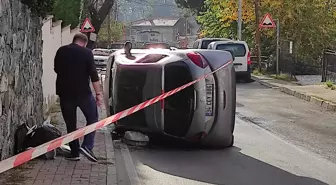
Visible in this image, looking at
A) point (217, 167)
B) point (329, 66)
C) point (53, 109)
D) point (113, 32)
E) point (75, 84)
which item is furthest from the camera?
point (113, 32)

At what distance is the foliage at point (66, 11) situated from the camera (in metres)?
17.3

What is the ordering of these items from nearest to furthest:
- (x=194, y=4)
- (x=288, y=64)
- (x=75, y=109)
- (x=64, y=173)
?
(x=64, y=173) < (x=75, y=109) < (x=288, y=64) < (x=194, y=4)

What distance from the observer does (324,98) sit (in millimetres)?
19547

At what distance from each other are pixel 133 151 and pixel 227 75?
6.52ft

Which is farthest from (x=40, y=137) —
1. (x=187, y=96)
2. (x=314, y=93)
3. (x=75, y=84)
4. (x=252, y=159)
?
(x=314, y=93)

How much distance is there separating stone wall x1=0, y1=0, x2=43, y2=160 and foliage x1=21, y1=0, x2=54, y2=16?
0.11m

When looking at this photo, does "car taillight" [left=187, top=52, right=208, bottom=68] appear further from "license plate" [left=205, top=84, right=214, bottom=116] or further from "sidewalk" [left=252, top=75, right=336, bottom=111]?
"sidewalk" [left=252, top=75, right=336, bottom=111]

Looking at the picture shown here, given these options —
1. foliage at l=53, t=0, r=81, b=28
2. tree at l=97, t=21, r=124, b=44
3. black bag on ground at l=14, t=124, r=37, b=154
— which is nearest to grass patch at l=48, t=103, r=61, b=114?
foliage at l=53, t=0, r=81, b=28

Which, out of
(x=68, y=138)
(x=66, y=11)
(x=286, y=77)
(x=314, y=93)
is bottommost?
(x=286, y=77)

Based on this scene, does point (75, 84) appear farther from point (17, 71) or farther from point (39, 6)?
point (39, 6)

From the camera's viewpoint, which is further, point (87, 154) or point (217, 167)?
point (217, 167)

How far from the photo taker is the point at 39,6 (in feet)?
34.1

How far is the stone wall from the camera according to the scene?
7836 millimetres

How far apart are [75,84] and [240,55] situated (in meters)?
19.4
